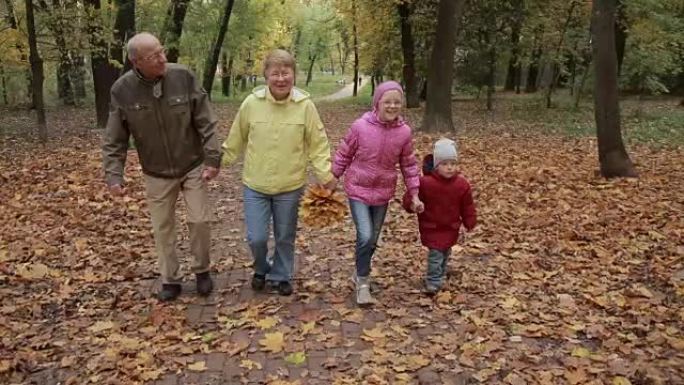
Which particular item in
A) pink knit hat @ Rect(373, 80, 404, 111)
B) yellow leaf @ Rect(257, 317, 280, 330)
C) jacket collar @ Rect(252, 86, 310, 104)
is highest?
pink knit hat @ Rect(373, 80, 404, 111)

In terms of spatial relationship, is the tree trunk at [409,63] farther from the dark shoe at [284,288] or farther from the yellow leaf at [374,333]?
the yellow leaf at [374,333]

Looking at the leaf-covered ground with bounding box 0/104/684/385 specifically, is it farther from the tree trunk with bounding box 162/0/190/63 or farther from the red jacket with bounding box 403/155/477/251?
the tree trunk with bounding box 162/0/190/63

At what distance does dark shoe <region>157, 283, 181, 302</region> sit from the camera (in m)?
5.46

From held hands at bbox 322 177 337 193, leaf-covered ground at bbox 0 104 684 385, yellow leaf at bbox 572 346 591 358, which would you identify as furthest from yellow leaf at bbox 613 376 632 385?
held hands at bbox 322 177 337 193

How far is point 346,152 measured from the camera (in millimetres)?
5238

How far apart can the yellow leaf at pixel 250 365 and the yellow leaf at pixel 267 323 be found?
1.88ft

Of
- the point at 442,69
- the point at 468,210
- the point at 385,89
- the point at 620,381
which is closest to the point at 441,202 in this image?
the point at 468,210

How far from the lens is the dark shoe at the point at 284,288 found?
219 inches

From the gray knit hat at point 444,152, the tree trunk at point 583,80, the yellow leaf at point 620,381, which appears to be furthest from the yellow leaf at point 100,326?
the tree trunk at point 583,80

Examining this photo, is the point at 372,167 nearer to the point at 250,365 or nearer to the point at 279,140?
the point at 279,140

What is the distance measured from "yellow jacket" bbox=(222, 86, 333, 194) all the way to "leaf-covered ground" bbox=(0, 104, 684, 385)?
1.06 meters

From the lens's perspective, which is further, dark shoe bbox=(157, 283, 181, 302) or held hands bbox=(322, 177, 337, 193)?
dark shoe bbox=(157, 283, 181, 302)

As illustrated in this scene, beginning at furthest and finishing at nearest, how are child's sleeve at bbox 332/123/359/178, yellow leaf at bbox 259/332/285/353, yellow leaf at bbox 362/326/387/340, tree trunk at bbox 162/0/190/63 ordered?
tree trunk at bbox 162/0/190/63 → child's sleeve at bbox 332/123/359/178 → yellow leaf at bbox 362/326/387/340 → yellow leaf at bbox 259/332/285/353

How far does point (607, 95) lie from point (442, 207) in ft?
20.0
